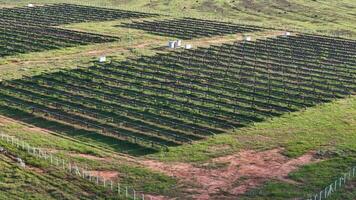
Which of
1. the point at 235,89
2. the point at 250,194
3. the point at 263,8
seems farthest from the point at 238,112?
the point at 263,8

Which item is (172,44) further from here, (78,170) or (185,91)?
(78,170)

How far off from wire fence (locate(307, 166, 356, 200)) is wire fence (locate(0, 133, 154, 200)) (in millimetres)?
10960

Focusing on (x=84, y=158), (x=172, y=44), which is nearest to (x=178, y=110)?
(x=84, y=158)

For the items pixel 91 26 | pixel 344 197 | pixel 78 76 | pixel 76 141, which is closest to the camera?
pixel 344 197

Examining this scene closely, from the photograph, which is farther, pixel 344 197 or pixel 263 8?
pixel 263 8

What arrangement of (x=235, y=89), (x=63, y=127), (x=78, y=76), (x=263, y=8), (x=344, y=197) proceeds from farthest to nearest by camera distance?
(x=263, y=8) → (x=78, y=76) → (x=235, y=89) → (x=63, y=127) → (x=344, y=197)

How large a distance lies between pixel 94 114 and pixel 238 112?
46.3 ft

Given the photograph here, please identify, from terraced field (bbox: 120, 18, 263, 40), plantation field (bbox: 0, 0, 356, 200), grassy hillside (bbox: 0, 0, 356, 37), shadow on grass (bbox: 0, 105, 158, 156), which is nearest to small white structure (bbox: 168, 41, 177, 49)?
plantation field (bbox: 0, 0, 356, 200)

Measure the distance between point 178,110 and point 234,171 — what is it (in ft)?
54.3

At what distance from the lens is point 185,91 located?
226ft

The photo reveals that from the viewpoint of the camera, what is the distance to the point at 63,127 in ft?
181

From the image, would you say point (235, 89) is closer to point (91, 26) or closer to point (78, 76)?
point (78, 76)

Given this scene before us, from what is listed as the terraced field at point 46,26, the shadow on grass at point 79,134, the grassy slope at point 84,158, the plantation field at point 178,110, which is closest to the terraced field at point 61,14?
the terraced field at point 46,26

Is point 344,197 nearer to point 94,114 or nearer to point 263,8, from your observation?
point 94,114
